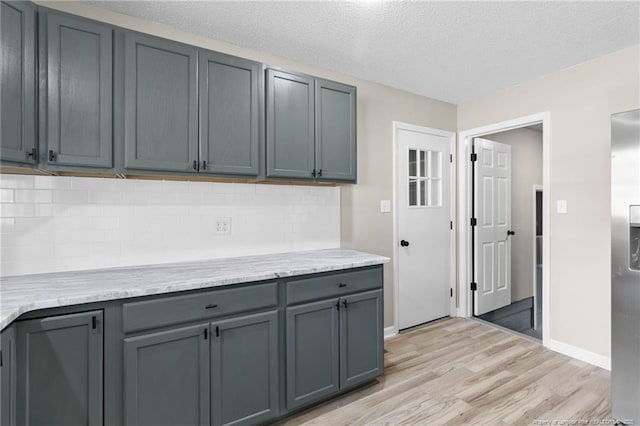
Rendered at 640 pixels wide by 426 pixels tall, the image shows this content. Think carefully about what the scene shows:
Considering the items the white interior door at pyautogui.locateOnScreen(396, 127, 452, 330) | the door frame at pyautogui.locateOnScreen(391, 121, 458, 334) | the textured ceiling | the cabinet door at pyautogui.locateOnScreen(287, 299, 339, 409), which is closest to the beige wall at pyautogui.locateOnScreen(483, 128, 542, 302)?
the door frame at pyautogui.locateOnScreen(391, 121, 458, 334)

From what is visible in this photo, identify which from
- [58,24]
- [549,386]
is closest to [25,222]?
[58,24]

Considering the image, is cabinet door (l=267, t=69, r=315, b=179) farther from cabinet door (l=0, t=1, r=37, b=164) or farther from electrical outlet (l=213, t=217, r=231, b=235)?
cabinet door (l=0, t=1, r=37, b=164)

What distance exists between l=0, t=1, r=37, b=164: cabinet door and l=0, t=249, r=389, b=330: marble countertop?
638 millimetres

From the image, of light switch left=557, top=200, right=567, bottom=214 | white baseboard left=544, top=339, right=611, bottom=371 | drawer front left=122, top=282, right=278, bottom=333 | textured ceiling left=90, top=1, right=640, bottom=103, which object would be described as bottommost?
white baseboard left=544, top=339, right=611, bottom=371

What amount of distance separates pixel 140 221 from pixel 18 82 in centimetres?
95

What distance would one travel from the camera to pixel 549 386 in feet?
7.87

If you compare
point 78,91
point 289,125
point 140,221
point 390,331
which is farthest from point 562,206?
point 78,91

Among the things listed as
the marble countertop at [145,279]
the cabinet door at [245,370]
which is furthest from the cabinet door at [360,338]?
the cabinet door at [245,370]

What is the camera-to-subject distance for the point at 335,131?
2541 millimetres

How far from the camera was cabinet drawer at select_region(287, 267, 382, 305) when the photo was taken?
80.7 inches

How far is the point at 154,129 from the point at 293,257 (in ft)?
4.19

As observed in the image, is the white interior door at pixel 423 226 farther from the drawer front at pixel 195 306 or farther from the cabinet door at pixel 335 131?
the drawer front at pixel 195 306

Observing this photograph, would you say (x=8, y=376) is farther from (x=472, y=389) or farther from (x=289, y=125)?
(x=472, y=389)

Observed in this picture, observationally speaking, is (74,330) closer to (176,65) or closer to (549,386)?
(176,65)
